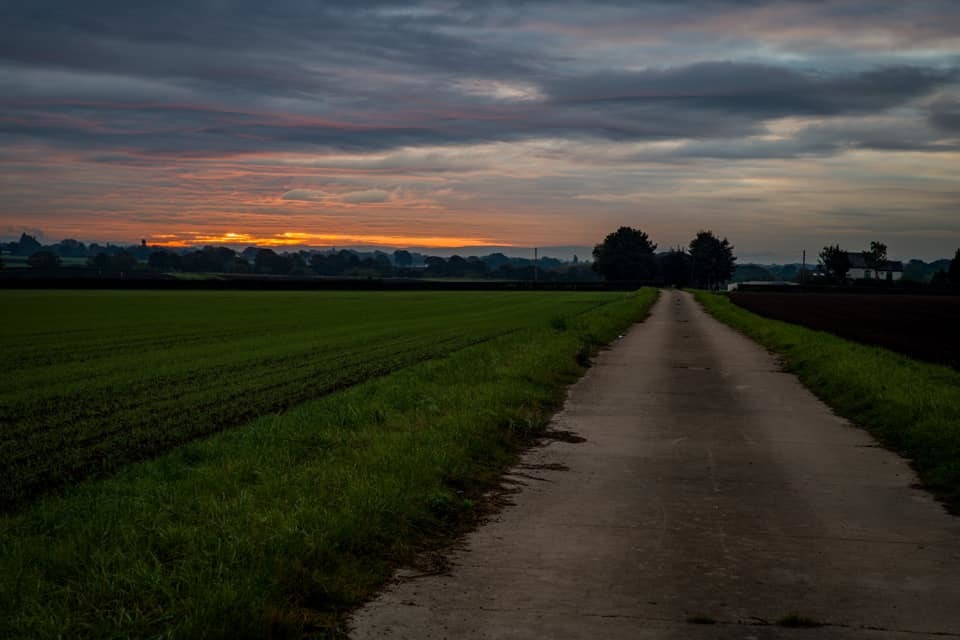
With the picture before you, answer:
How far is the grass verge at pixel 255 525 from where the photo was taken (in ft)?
20.2

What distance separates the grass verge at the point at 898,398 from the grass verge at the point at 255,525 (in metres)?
5.03

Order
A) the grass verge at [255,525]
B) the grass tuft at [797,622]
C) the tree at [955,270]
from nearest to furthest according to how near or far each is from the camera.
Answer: the grass verge at [255,525]
the grass tuft at [797,622]
the tree at [955,270]

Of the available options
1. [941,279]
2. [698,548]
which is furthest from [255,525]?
[941,279]

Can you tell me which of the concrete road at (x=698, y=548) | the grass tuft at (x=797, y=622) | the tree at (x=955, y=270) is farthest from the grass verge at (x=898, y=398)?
the tree at (x=955, y=270)

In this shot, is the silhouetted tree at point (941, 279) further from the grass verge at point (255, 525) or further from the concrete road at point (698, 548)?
the grass verge at point (255, 525)

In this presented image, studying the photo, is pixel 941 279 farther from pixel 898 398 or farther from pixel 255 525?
pixel 255 525

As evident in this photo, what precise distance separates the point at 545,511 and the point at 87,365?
19.4 metres

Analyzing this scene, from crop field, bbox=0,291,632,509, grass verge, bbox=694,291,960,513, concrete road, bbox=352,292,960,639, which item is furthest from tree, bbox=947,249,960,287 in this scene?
concrete road, bbox=352,292,960,639

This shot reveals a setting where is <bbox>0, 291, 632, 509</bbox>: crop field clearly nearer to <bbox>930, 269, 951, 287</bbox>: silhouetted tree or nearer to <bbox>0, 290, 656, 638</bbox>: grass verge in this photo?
<bbox>0, 290, 656, 638</bbox>: grass verge

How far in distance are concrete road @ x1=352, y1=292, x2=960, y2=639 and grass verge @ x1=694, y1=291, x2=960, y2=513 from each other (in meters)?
0.37

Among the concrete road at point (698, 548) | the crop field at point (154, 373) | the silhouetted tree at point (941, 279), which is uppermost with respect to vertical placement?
the silhouetted tree at point (941, 279)

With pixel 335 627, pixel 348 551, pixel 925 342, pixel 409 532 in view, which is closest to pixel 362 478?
pixel 409 532

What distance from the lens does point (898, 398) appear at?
16.4 metres

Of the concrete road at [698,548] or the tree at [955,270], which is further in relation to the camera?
the tree at [955,270]
